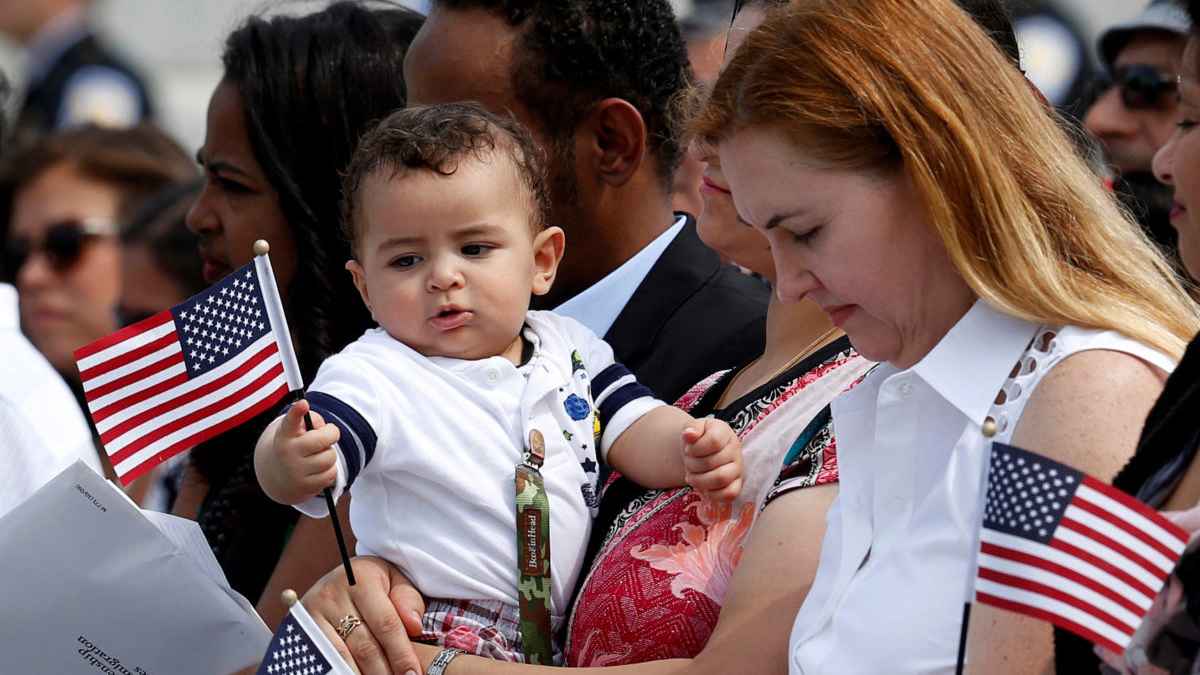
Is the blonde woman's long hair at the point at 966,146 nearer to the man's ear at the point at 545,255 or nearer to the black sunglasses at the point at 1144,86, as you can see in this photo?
the man's ear at the point at 545,255

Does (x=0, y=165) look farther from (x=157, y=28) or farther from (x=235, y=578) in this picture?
(x=157, y=28)

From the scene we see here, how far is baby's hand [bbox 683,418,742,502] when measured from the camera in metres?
3.08

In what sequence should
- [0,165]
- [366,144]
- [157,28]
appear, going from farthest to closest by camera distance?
1. [157,28]
2. [0,165]
3. [366,144]

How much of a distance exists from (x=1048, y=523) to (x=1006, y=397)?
16.7 inches

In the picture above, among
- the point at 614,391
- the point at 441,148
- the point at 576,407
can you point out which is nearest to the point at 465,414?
the point at 576,407

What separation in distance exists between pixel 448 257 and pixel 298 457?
516 millimetres

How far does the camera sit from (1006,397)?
2.66 m

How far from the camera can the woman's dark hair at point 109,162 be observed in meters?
7.51

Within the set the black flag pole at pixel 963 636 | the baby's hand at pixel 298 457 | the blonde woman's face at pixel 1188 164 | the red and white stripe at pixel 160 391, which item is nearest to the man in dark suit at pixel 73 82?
the red and white stripe at pixel 160 391

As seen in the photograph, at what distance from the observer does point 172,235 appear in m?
6.42

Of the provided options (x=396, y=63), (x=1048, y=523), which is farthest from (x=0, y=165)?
(x=1048, y=523)

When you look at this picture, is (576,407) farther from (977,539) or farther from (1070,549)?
(1070,549)

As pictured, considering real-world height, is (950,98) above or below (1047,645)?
above

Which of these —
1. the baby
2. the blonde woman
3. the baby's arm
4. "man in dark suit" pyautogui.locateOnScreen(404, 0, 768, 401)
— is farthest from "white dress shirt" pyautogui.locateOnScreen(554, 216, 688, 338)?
the blonde woman
